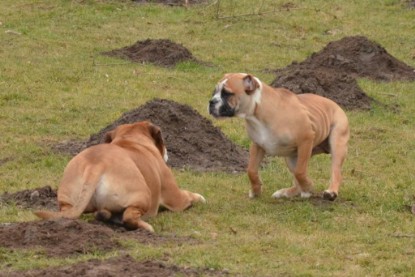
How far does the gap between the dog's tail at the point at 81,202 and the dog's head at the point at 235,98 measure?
6.71 ft

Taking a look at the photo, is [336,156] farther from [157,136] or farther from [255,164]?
[157,136]

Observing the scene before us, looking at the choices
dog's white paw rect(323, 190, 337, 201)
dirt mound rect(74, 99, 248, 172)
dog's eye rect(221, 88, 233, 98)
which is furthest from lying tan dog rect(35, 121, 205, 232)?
dirt mound rect(74, 99, 248, 172)

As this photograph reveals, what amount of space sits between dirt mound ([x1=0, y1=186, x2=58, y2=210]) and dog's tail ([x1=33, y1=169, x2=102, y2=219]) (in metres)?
1.42

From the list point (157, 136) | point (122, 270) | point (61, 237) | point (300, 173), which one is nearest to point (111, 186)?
point (61, 237)

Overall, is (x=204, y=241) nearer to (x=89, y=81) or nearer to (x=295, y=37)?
(x=89, y=81)

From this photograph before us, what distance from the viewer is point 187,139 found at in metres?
14.2

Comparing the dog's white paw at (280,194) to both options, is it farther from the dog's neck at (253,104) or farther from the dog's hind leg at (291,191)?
the dog's neck at (253,104)

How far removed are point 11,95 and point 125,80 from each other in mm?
2492

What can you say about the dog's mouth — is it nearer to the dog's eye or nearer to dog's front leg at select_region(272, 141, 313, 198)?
the dog's eye

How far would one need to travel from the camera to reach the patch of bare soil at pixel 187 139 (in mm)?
13883

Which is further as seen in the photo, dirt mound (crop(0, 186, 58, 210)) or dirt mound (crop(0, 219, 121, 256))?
dirt mound (crop(0, 186, 58, 210))

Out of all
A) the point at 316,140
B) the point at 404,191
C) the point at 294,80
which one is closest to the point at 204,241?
the point at 316,140

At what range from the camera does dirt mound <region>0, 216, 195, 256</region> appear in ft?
29.1

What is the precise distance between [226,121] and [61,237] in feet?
26.6
